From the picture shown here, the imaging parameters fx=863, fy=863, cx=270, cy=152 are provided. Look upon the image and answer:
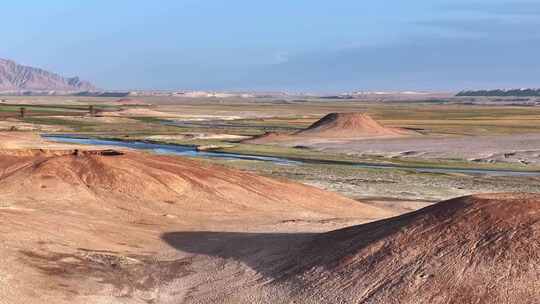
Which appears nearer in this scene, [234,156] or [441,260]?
[441,260]

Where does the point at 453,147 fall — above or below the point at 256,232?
below

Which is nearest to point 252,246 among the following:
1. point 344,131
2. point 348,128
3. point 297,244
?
point 297,244

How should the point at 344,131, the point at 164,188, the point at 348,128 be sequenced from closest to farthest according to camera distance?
1. the point at 164,188
2. the point at 344,131
3. the point at 348,128

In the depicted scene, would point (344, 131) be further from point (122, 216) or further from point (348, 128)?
point (122, 216)

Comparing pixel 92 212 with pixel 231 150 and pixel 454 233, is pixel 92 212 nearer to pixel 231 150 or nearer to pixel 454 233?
pixel 454 233

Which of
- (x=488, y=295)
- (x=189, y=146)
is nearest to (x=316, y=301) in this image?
(x=488, y=295)

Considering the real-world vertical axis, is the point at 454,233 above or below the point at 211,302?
above
